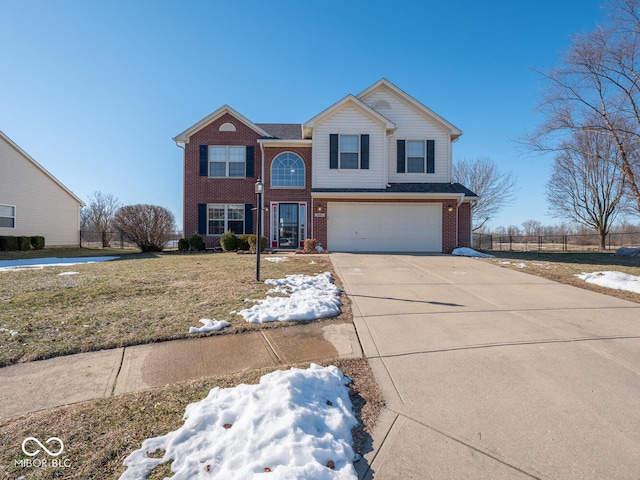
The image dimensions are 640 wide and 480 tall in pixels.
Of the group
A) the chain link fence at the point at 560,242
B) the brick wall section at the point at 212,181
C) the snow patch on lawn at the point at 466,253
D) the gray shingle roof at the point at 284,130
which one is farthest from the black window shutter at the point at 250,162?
the chain link fence at the point at 560,242

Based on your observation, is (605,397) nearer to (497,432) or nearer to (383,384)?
(497,432)

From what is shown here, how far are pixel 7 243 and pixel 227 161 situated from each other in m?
11.3

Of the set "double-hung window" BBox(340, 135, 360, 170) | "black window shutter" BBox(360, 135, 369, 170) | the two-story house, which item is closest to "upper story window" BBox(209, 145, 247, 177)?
the two-story house

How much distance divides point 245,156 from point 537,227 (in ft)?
160

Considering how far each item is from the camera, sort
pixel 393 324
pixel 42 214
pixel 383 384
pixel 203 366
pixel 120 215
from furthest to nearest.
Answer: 1. pixel 42 214
2. pixel 120 215
3. pixel 393 324
4. pixel 203 366
5. pixel 383 384

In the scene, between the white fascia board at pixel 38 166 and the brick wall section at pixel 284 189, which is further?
the white fascia board at pixel 38 166

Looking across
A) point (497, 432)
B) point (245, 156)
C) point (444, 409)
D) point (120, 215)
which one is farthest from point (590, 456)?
point (120, 215)

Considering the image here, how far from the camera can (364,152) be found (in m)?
14.1

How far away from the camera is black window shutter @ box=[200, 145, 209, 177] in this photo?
15930 millimetres

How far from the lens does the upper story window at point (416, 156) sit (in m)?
14.9

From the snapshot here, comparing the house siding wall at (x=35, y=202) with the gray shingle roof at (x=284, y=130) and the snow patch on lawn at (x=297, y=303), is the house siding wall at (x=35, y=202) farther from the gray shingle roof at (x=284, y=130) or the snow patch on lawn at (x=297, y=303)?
the snow patch on lawn at (x=297, y=303)

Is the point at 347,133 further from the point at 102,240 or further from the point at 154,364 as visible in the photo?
the point at 102,240

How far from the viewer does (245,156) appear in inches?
635
